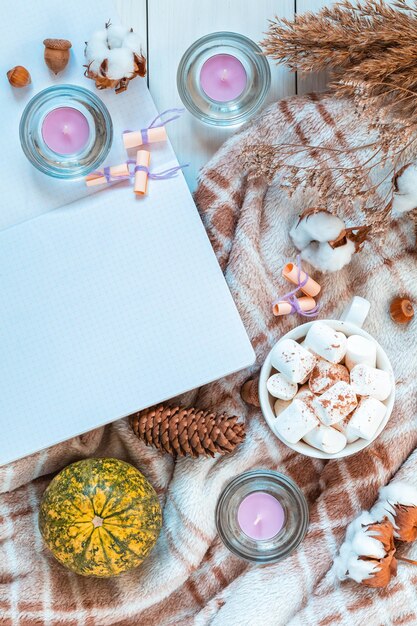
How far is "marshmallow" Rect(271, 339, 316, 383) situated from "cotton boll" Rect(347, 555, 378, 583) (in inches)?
11.0

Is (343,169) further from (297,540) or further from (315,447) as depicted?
(297,540)

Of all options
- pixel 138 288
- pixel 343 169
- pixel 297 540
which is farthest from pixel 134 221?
pixel 297 540

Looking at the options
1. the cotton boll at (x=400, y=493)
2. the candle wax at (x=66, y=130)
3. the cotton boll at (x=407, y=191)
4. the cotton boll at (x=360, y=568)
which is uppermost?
the candle wax at (x=66, y=130)

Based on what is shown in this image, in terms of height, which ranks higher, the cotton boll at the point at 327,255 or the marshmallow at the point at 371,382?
the cotton boll at the point at 327,255

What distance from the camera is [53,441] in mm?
1137

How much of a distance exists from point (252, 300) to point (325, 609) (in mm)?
484

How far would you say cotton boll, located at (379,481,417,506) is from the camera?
119cm

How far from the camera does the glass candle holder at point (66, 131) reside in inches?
45.5

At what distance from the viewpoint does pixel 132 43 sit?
115 cm

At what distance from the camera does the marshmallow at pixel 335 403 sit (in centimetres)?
115

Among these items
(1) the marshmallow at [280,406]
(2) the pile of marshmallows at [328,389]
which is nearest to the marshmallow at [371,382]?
(2) the pile of marshmallows at [328,389]

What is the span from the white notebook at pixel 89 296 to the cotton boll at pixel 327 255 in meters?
0.16

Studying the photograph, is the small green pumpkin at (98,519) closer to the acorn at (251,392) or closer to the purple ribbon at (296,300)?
the acorn at (251,392)

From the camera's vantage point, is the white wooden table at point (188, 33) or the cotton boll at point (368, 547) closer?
the cotton boll at point (368, 547)
